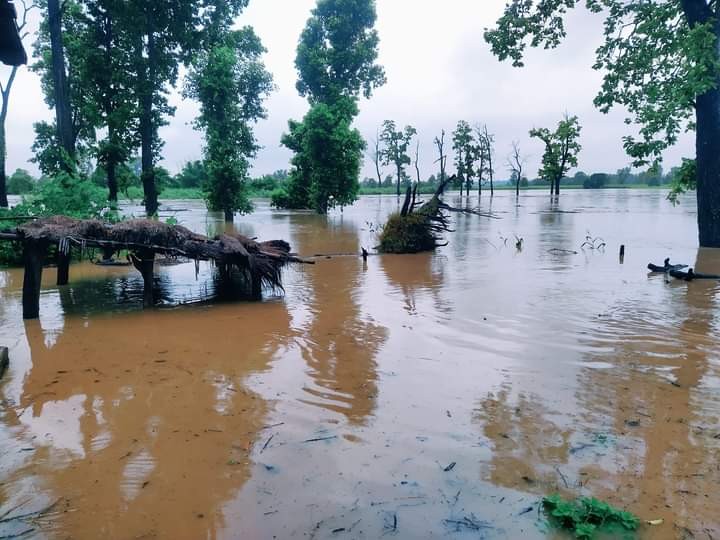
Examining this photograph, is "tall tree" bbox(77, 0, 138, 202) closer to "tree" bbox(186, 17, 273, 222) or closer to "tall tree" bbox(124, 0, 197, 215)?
"tall tree" bbox(124, 0, 197, 215)

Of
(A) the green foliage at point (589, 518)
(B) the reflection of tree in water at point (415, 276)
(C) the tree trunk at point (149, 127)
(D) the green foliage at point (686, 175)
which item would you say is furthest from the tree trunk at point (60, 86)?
(D) the green foliage at point (686, 175)

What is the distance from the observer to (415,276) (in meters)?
12.8

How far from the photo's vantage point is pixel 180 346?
6859mm

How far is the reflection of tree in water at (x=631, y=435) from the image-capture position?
328cm

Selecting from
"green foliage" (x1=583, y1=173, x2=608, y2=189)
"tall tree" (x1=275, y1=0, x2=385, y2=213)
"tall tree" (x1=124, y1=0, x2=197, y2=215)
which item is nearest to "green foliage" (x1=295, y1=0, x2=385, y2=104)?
"tall tree" (x1=275, y1=0, x2=385, y2=213)

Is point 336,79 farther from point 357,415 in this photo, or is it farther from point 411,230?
point 357,415

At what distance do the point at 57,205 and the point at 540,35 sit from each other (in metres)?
16.9

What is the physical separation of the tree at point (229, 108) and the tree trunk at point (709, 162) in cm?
2045

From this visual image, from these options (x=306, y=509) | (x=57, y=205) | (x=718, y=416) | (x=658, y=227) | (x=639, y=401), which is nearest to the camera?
(x=306, y=509)

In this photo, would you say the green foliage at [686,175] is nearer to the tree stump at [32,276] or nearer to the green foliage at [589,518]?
the green foliage at [589,518]

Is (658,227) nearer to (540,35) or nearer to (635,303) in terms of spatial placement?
(540,35)

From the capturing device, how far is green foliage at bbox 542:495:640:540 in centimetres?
290

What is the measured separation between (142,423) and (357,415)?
2002 millimetres

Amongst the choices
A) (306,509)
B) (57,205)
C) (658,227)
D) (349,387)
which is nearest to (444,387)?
(349,387)
